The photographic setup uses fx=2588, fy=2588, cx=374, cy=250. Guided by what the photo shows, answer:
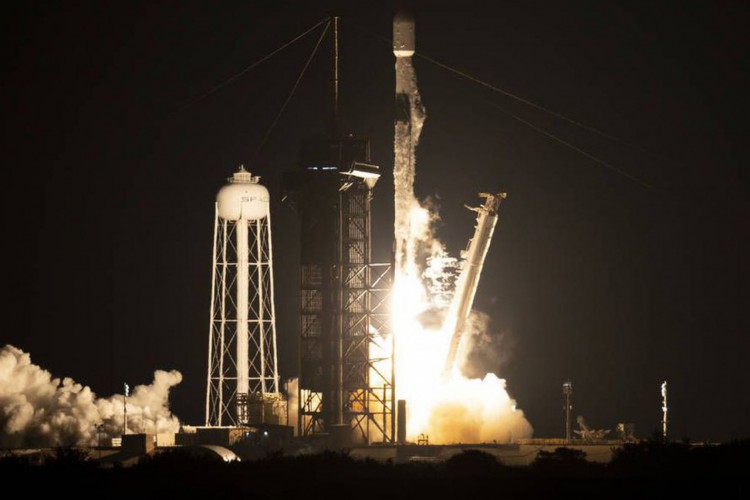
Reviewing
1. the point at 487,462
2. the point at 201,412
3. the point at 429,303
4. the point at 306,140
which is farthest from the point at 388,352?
the point at 201,412

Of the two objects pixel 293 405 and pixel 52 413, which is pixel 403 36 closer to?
pixel 293 405

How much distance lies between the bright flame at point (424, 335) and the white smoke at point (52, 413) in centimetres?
1263

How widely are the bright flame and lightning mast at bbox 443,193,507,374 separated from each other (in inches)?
40.4

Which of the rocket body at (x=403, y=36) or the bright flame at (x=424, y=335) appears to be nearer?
the rocket body at (x=403, y=36)

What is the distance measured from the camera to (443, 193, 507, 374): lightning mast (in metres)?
112

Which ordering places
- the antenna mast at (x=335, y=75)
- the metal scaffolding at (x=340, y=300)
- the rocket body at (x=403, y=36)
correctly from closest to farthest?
the rocket body at (x=403, y=36) → the metal scaffolding at (x=340, y=300) → the antenna mast at (x=335, y=75)

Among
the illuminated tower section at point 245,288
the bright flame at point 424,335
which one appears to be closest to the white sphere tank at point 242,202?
the illuminated tower section at point 245,288

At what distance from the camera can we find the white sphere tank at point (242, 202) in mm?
118625

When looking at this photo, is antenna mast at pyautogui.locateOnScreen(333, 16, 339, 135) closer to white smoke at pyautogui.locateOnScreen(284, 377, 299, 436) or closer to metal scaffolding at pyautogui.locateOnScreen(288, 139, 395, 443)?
metal scaffolding at pyautogui.locateOnScreen(288, 139, 395, 443)

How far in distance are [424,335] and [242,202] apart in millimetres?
10399

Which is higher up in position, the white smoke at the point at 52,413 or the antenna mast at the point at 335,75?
the antenna mast at the point at 335,75

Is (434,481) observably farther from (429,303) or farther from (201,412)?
(201,412)

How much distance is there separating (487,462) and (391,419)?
1544 centimetres

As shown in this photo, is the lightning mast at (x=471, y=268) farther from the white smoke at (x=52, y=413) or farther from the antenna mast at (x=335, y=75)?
the white smoke at (x=52, y=413)
